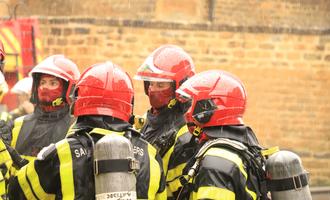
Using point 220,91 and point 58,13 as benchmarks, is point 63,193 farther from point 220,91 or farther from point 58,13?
point 58,13

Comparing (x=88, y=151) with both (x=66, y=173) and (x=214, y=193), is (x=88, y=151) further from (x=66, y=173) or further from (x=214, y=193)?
(x=214, y=193)

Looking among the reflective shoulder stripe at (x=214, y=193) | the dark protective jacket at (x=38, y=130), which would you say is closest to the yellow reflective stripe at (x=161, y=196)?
the reflective shoulder stripe at (x=214, y=193)

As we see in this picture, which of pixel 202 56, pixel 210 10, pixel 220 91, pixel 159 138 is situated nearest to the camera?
pixel 220 91

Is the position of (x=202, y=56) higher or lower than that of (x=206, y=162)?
lower

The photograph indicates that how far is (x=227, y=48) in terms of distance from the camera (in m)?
21.4

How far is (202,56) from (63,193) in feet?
52.6

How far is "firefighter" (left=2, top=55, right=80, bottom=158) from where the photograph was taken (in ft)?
24.8

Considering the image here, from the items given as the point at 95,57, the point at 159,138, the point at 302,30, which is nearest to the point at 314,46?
the point at 302,30

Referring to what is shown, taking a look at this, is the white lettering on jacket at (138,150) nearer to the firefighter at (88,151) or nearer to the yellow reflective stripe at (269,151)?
the firefighter at (88,151)

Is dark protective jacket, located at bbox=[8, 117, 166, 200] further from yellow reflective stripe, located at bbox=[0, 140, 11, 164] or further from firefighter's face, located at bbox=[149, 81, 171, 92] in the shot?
firefighter's face, located at bbox=[149, 81, 171, 92]

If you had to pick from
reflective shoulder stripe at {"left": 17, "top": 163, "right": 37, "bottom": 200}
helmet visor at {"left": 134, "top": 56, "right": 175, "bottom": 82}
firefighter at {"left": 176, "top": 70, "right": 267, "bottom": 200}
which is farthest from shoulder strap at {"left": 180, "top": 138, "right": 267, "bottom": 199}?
helmet visor at {"left": 134, "top": 56, "right": 175, "bottom": 82}

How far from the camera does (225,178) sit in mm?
5613

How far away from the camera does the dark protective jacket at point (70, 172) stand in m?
5.36

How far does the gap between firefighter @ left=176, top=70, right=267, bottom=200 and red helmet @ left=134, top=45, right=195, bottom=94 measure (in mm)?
1068
